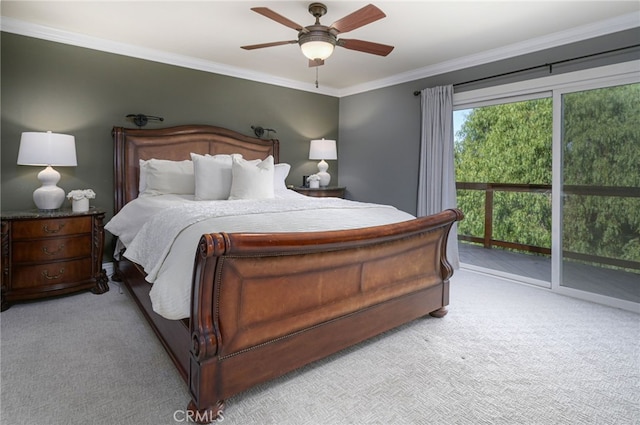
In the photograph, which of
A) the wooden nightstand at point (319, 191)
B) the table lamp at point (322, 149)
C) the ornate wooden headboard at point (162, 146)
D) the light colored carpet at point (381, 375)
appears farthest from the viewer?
the table lamp at point (322, 149)

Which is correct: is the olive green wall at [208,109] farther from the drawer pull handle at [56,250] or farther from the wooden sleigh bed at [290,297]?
the wooden sleigh bed at [290,297]

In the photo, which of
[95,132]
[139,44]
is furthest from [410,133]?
[95,132]

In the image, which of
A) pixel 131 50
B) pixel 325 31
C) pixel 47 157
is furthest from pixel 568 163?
pixel 47 157

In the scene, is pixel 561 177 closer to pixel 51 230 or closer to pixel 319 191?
pixel 319 191

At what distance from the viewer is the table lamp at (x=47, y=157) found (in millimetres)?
2850

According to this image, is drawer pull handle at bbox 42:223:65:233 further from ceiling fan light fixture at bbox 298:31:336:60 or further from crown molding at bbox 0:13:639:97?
ceiling fan light fixture at bbox 298:31:336:60

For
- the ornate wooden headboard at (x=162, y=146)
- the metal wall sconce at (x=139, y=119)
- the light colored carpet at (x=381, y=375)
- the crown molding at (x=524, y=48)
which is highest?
→ the crown molding at (x=524, y=48)

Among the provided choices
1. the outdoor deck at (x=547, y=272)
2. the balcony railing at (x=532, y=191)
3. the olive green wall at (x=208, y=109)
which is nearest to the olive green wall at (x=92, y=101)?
the olive green wall at (x=208, y=109)

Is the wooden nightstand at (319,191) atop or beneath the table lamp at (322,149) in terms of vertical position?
beneath

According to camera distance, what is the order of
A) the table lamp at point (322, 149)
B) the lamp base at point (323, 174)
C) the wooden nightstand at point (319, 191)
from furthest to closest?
the lamp base at point (323, 174), the table lamp at point (322, 149), the wooden nightstand at point (319, 191)

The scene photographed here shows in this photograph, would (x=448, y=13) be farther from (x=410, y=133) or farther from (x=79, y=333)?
(x=79, y=333)

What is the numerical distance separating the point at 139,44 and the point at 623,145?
183 inches

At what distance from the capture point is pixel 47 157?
2.87 metres

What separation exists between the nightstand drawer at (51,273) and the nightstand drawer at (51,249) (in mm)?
58
